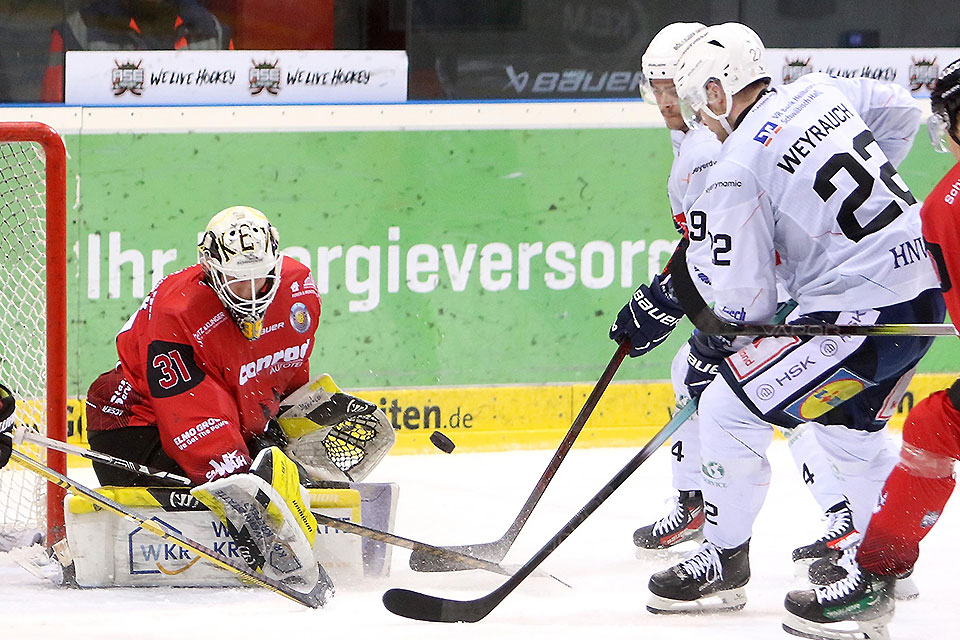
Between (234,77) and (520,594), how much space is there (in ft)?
7.10

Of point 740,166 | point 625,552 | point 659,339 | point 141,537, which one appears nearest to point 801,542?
point 625,552

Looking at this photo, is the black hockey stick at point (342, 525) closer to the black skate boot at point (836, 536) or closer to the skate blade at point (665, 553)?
the skate blade at point (665, 553)

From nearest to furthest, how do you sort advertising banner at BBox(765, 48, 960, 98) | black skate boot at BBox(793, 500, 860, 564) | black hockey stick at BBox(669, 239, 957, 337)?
black hockey stick at BBox(669, 239, 957, 337), black skate boot at BBox(793, 500, 860, 564), advertising banner at BBox(765, 48, 960, 98)

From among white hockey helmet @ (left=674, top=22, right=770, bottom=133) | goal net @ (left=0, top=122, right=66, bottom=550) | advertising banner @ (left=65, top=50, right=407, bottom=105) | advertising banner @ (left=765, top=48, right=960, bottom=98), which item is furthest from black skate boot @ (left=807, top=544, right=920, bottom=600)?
advertising banner @ (left=765, top=48, right=960, bottom=98)

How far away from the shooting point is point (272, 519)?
2994 millimetres

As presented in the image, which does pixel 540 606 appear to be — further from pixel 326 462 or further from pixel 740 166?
pixel 740 166

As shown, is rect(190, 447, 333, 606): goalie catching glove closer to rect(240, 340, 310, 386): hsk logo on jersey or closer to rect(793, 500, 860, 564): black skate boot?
rect(240, 340, 310, 386): hsk logo on jersey

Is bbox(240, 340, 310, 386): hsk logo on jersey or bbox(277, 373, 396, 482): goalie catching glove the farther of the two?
bbox(277, 373, 396, 482): goalie catching glove

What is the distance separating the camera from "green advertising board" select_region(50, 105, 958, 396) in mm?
4434

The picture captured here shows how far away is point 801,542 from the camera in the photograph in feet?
12.2

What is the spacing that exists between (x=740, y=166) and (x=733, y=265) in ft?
0.63

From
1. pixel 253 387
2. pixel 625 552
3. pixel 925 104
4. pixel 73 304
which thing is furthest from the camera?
pixel 925 104

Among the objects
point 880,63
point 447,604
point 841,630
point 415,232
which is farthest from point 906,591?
point 880,63

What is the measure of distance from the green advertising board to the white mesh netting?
0.23 meters
